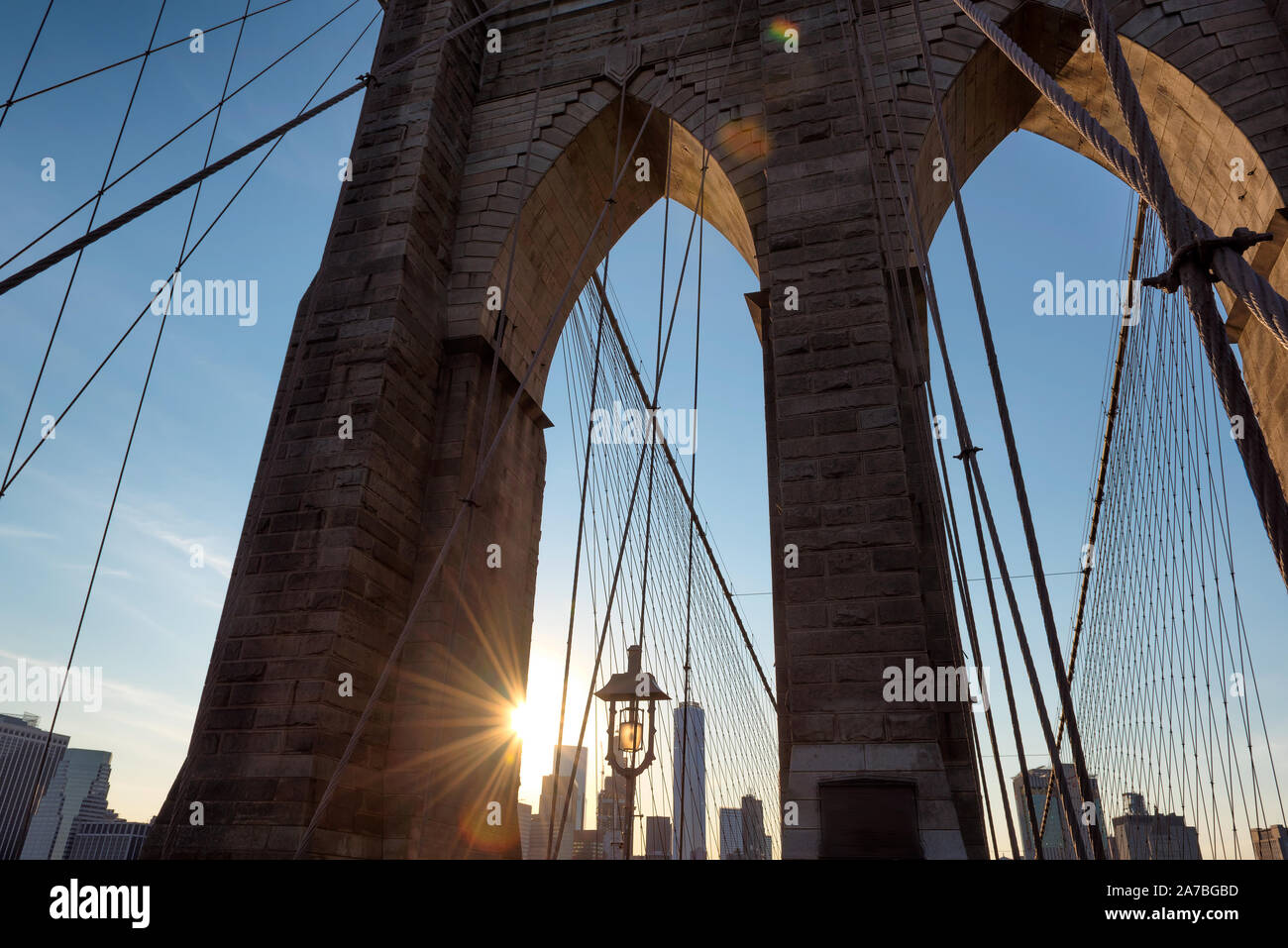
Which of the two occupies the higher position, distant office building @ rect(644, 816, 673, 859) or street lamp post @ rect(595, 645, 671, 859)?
street lamp post @ rect(595, 645, 671, 859)

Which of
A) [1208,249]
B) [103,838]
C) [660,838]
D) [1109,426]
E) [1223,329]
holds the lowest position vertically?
[103,838]

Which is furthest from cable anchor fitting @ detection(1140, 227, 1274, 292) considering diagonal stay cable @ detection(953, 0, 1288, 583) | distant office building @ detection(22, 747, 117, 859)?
distant office building @ detection(22, 747, 117, 859)

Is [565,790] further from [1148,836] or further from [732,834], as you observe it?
[1148,836]

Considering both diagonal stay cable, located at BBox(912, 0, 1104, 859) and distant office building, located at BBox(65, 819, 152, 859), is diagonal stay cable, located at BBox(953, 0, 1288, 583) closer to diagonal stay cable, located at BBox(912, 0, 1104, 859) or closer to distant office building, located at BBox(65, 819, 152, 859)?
diagonal stay cable, located at BBox(912, 0, 1104, 859)

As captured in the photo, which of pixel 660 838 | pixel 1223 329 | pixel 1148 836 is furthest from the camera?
pixel 1148 836

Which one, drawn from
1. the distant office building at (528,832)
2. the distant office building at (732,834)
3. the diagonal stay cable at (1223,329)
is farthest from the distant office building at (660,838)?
the distant office building at (528,832)

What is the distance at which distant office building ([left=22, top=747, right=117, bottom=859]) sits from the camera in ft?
397

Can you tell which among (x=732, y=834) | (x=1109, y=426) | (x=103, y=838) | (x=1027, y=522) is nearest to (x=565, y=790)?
(x=732, y=834)

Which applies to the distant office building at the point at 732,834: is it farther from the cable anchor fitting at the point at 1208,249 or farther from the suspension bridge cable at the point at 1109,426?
the cable anchor fitting at the point at 1208,249

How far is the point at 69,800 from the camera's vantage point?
472ft

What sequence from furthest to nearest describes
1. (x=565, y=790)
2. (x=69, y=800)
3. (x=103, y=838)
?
(x=69, y=800), (x=103, y=838), (x=565, y=790)

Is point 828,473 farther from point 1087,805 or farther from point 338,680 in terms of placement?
point 338,680
